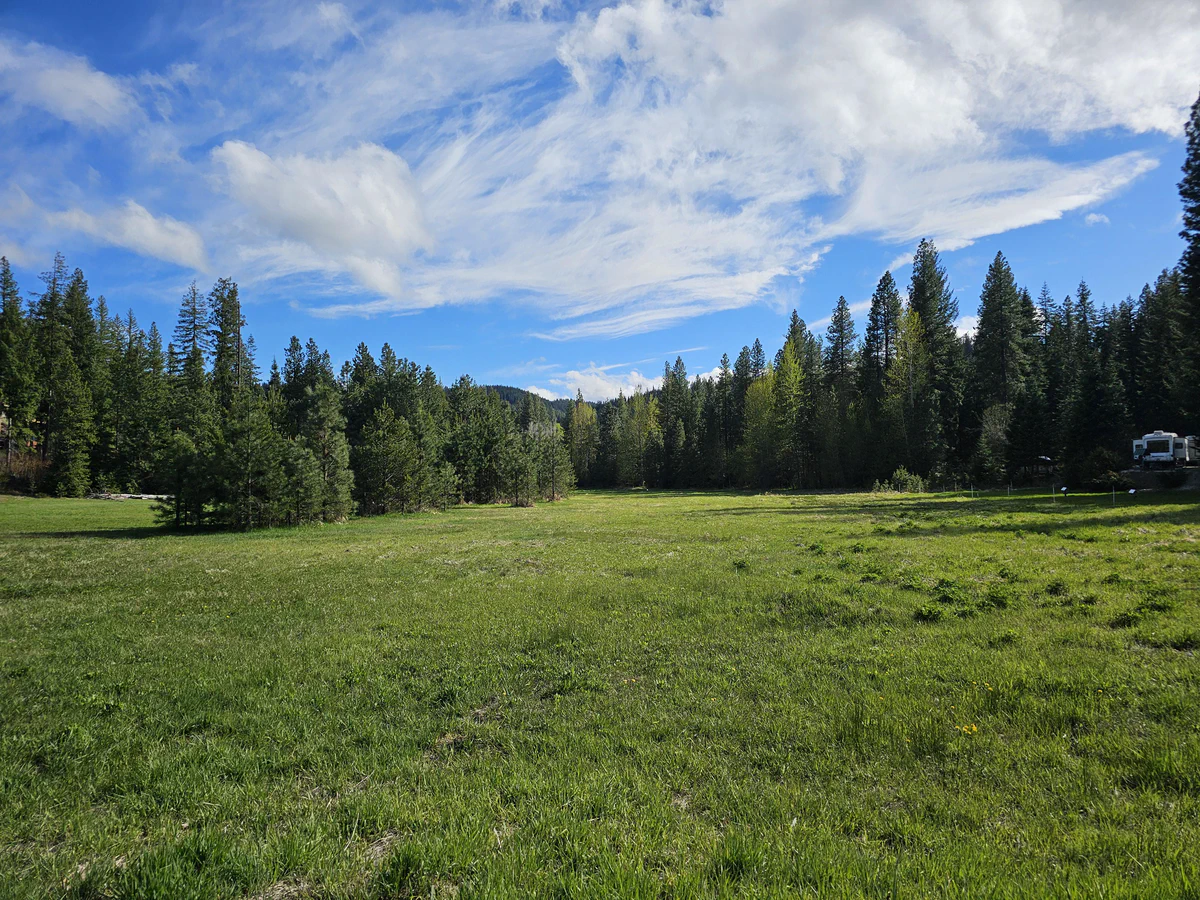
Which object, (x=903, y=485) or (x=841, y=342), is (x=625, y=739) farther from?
(x=841, y=342)

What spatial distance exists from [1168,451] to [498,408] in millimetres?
82891

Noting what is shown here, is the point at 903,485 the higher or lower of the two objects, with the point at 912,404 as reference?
lower

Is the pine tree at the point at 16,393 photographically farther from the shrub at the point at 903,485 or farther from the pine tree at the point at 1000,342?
the pine tree at the point at 1000,342

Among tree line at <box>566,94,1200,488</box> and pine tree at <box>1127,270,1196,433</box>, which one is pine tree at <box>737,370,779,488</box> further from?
pine tree at <box>1127,270,1196,433</box>

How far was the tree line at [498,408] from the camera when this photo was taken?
3891 centimetres

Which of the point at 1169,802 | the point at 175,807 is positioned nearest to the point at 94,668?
the point at 175,807

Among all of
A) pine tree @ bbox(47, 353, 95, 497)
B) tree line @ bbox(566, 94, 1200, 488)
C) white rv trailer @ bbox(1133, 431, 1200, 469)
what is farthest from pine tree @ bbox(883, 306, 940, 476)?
pine tree @ bbox(47, 353, 95, 497)

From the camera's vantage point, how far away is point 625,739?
20.6 feet

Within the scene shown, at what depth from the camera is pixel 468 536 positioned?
31406 millimetres

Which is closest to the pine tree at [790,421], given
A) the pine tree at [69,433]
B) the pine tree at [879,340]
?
the pine tree at [879,340]

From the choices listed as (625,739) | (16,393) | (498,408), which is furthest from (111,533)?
(498,408)

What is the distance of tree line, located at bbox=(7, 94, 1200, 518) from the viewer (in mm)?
38906

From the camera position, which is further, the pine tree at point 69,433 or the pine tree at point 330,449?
the pine tree at point 69,433

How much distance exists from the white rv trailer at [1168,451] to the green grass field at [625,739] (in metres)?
37.4
